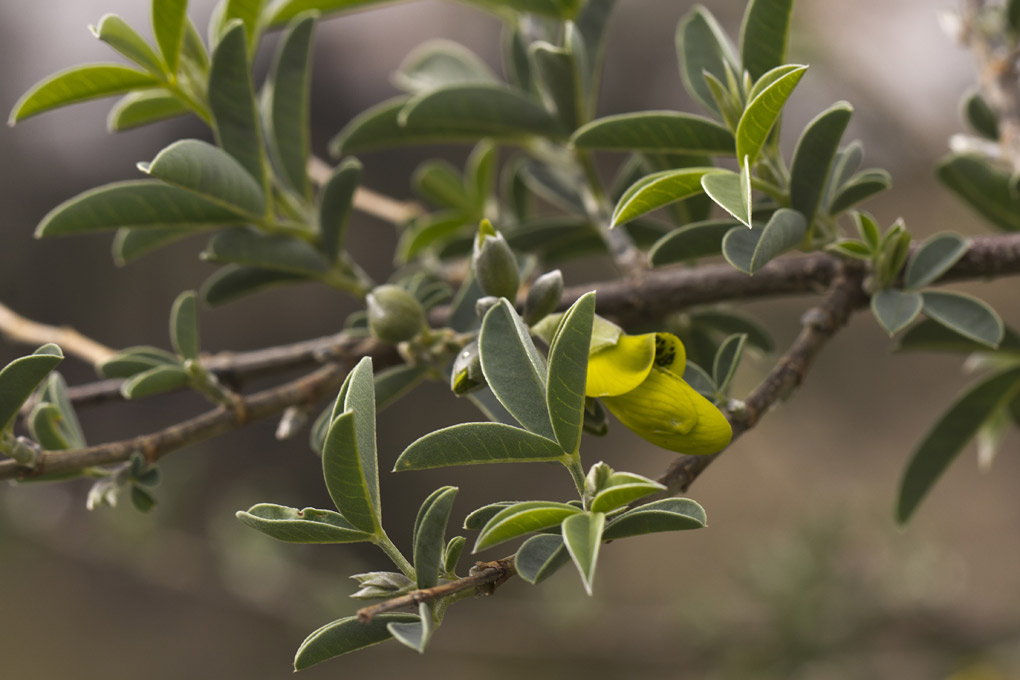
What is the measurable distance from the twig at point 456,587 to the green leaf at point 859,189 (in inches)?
15.2

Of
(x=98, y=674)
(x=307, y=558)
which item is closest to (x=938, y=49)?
(x=307, y=558)

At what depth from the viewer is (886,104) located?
9.41ft

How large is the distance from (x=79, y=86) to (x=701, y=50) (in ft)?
1.74

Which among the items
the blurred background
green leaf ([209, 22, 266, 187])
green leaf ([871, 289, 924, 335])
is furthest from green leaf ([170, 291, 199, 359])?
the blurred background

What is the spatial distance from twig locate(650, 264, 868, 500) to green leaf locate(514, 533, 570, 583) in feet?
0.28

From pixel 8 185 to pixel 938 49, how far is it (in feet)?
15.3

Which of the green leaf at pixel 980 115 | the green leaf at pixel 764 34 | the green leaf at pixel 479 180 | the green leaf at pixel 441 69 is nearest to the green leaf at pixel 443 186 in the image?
the green leaf at pixel 479 180

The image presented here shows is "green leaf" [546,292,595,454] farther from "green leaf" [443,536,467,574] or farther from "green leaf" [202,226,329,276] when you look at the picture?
"green leaf" [202,226,329,276]

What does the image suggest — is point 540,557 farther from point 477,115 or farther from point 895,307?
point 477,115

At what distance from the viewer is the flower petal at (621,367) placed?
0.44m

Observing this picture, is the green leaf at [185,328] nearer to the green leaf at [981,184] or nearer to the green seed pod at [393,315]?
the green seed pod at [393,315]

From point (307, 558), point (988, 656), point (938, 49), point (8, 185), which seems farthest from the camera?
point (8, 185)

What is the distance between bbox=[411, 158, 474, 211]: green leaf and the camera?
98cm

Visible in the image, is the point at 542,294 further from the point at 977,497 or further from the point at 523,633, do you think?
the point at 977,497
